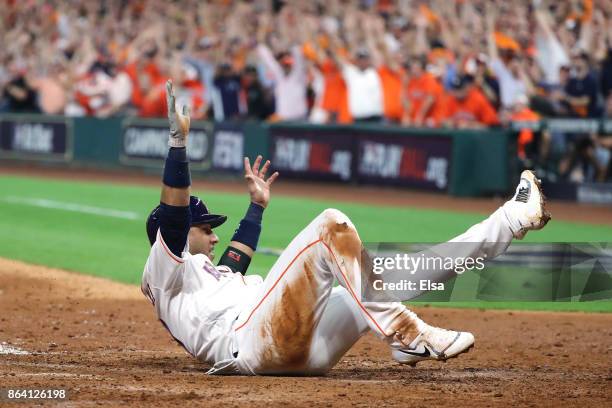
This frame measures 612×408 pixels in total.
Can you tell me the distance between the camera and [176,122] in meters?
5.63

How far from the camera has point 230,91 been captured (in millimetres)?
20641

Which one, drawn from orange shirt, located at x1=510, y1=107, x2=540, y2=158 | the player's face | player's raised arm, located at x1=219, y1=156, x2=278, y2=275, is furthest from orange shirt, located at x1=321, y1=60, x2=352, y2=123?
the player's face

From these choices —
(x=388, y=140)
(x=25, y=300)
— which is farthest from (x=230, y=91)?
(x=25, y=300)

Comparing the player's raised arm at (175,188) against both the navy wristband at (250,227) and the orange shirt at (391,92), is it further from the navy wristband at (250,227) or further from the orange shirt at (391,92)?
the orange shirt at (391,92)

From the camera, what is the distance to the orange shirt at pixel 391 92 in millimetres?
18250

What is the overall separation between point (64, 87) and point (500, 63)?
1006cm

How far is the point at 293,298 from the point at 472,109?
11997mm

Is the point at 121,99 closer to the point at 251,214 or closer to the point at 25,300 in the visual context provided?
the point at 25,300

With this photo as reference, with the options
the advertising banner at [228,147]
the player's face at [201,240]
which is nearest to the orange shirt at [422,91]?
the advertising banner at [228,147]

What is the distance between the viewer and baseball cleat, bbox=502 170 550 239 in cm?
564

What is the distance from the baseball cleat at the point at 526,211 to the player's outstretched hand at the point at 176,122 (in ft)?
5.28

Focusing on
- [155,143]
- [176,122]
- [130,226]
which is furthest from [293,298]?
[155,143]

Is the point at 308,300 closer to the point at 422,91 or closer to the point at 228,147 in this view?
the point at 422,91

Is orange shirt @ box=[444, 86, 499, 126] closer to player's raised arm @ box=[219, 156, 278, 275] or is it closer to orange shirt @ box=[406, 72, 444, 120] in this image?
orange shirt @ box=[406, 72, 444, 120]
